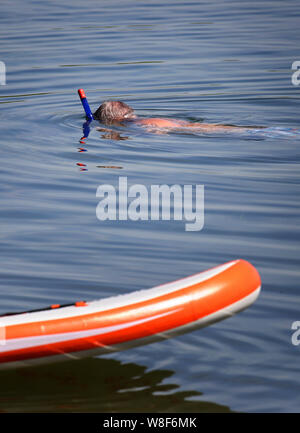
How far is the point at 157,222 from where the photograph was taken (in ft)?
19.9

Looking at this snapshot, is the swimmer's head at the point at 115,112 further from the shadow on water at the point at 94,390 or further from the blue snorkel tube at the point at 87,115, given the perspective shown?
the shadow on water at the point at 94,390

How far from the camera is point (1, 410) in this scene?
3.87 m

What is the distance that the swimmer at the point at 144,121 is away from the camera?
8.64 metres

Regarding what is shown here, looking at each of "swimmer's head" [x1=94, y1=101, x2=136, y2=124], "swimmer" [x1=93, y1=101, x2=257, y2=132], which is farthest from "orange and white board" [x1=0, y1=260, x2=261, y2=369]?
"swimmer's head" [x1=94, y1=101, x2=136, y2=124]

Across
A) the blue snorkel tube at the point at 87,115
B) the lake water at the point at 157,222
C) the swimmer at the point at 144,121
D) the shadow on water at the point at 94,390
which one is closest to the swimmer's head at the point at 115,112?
the swimmer at the point at 144,121

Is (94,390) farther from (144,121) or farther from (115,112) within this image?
(115,112)

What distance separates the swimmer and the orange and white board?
15.7 ft

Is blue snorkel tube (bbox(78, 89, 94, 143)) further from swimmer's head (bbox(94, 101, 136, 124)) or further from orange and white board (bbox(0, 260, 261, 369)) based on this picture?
orange and white board (bbox(0, 260, 261, 369))

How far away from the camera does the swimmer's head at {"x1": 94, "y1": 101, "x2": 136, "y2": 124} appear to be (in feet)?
29.6

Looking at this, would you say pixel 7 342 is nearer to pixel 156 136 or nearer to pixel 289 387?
pixel 289 387

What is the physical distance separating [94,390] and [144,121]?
5.31 metres

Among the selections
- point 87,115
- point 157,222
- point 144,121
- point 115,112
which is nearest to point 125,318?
point 157,222

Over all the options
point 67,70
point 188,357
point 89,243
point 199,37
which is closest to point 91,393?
point 188,357
